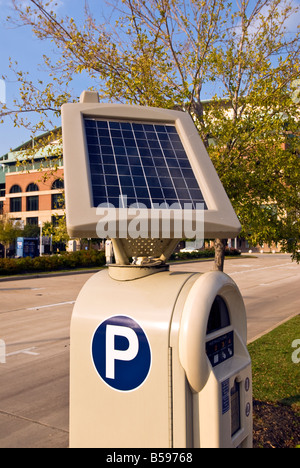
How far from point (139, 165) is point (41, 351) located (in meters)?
6.34

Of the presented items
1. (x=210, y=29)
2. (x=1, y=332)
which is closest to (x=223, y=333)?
(x=210, y=29)

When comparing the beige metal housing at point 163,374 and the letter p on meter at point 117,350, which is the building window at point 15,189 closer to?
the beige metal housing at point 163,374

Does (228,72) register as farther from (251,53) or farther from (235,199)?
(235,199)

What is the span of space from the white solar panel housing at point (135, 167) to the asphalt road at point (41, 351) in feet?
10.7

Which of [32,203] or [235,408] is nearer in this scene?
[235,408]

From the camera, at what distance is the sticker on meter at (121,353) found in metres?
2.65

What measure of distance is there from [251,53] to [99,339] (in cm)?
640

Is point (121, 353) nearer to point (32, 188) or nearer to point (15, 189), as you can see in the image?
point (32, 188)

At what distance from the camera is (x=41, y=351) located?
8.37m

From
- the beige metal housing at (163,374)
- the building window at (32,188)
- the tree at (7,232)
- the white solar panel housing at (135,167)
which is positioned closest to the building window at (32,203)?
the building window at (32,188)

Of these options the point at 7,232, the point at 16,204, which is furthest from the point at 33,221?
the point at 7,232

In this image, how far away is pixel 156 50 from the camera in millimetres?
6922

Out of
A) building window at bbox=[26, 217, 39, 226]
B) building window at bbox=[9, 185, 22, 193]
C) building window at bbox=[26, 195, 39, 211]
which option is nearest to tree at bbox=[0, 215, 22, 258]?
building window at bbox=[26, 217, 39, 226]

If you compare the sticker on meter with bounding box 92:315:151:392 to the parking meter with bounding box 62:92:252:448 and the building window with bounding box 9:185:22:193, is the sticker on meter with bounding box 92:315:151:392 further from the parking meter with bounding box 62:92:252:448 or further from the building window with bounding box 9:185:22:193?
the building window with bounding box 9:185:22:193
